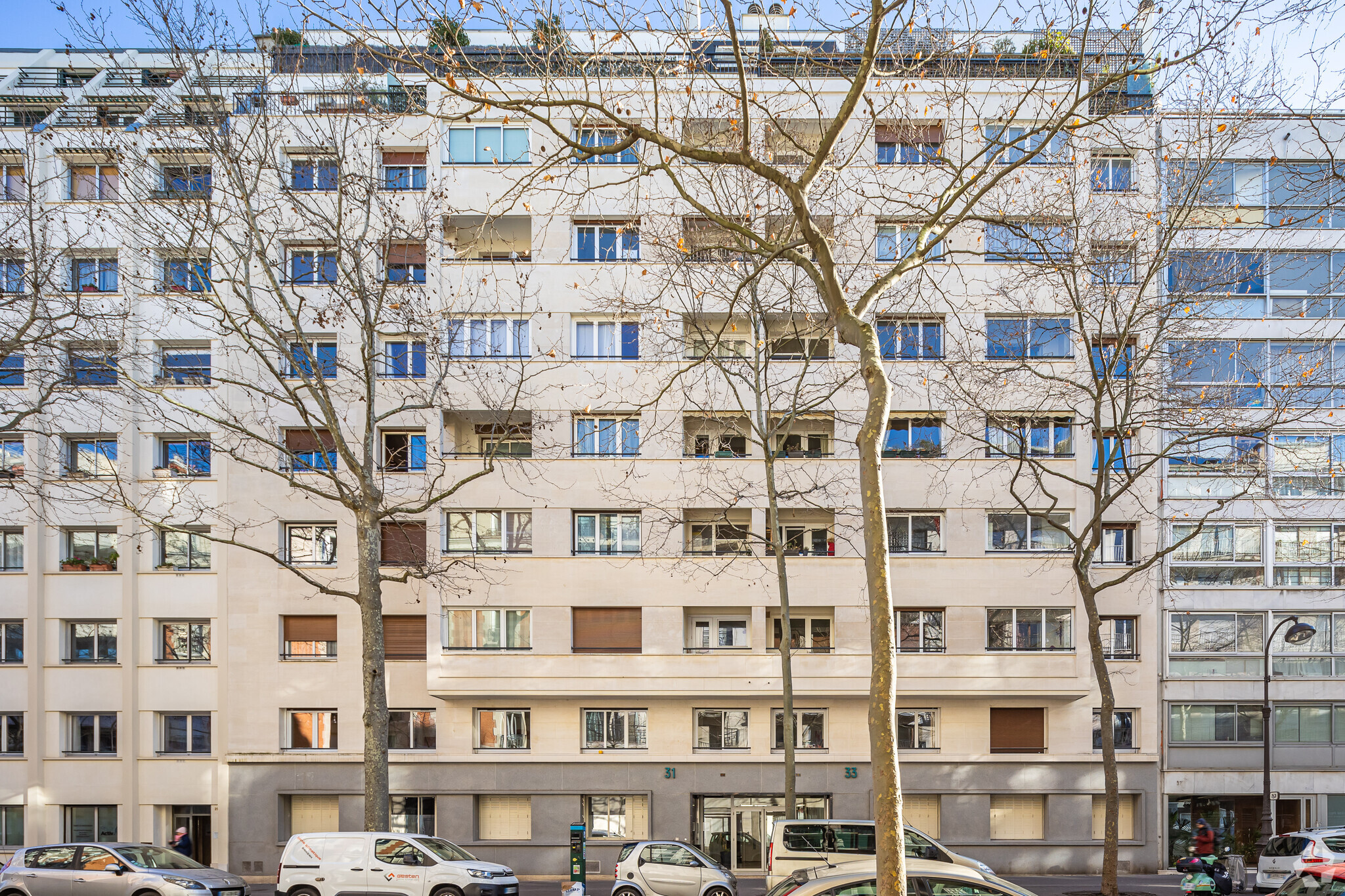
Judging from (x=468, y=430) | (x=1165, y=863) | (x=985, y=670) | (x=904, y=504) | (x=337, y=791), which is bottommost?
(x=1165, y=863)

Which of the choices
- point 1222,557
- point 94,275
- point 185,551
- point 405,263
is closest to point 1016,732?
point 1222,557

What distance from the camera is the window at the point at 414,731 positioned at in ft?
84.9

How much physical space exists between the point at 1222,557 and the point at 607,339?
17859mm

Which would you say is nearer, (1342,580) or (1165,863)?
(1165,863)

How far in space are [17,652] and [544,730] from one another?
14053 millimetres

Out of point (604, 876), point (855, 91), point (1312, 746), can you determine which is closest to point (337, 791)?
point (604, 876)

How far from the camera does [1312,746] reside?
27781mm

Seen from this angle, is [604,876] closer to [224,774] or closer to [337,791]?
[337,791]

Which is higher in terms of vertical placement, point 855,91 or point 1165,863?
point 855,91

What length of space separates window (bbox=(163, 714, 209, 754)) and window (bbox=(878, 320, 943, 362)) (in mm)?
19630

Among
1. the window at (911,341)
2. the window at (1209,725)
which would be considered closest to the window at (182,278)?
the window at (911,341)

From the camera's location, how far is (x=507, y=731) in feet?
84.3

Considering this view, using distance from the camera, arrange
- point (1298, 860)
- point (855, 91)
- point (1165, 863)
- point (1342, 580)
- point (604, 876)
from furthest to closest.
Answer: point (1342, 580) → point (1165, 863) → point (604, 876) → point (1298, 860) → point (855, 91)

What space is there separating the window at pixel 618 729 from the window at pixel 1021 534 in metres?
9.70
